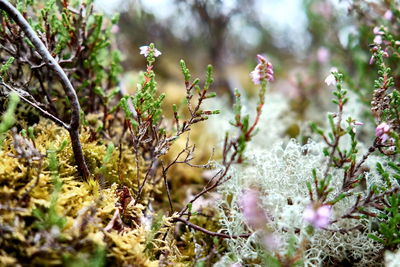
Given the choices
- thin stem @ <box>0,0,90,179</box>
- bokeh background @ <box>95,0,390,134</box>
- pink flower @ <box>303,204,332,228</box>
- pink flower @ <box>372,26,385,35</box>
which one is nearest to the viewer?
pink flower @ <box>303,204,332,228</box>

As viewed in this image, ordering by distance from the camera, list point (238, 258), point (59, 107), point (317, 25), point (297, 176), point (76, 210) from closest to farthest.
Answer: point (76, 210) → point (238, 258) → point (297, 176) → point (59, 107) → point (317, 25)

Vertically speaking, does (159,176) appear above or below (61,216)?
above

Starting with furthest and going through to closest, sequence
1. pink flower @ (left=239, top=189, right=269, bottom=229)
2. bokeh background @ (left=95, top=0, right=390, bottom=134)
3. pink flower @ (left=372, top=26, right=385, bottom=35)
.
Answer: bokeh background @ (left=95, top=0, right=390, bottom=134), pink flower @ (left=372, top=26, right=385, bottom=35), pink flower @ (left=239, top=189, right=269, bottom=229)

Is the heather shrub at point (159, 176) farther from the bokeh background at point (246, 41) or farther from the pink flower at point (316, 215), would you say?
the bokeh background at point (246, 41)

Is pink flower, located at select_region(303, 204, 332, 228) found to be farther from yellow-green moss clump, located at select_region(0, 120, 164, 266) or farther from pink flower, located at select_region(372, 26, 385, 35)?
pink flower, located at select_region(372, 26, 385, 35)

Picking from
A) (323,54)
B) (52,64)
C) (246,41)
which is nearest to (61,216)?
(52,64)

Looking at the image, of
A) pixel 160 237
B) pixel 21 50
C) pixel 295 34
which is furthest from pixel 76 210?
pixel 295 34

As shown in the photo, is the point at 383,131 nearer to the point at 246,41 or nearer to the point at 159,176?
the point at 159,176

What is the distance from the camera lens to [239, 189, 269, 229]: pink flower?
1.45 m

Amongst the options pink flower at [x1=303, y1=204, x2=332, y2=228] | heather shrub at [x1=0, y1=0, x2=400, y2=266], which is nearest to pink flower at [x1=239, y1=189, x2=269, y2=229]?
heather shrub at [x1=0, y1=0, x2=400, y2=266]

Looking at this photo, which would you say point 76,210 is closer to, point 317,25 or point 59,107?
point 59,107

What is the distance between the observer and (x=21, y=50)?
176 cm

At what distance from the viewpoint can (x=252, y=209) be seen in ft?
4.93

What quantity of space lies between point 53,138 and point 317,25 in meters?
2.51
